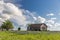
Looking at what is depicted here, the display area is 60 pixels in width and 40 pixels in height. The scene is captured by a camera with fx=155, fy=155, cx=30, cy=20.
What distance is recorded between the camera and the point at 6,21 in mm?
78375

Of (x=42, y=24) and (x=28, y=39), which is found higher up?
(x=42, y=24)

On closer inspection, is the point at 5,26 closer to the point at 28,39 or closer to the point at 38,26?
the point at 38,26

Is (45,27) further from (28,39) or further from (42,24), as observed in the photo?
(28,39)

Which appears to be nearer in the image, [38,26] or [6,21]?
[38,26]

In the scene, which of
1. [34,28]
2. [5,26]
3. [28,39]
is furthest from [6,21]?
[28,39]

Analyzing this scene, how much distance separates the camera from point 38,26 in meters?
63.2

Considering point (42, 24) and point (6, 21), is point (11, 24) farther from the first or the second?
point (42, 24)

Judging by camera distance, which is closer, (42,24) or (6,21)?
(42,24)

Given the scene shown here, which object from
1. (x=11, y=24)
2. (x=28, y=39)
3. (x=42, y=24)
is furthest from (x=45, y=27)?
(x=28, y=39)

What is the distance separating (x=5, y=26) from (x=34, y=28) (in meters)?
20.1

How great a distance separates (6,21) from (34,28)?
1967 cm

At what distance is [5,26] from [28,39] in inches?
2484

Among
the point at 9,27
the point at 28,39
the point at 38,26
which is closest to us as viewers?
the point at 28,39

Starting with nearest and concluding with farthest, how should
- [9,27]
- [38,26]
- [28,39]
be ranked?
[28,39] → [38,26] → [9,27]
